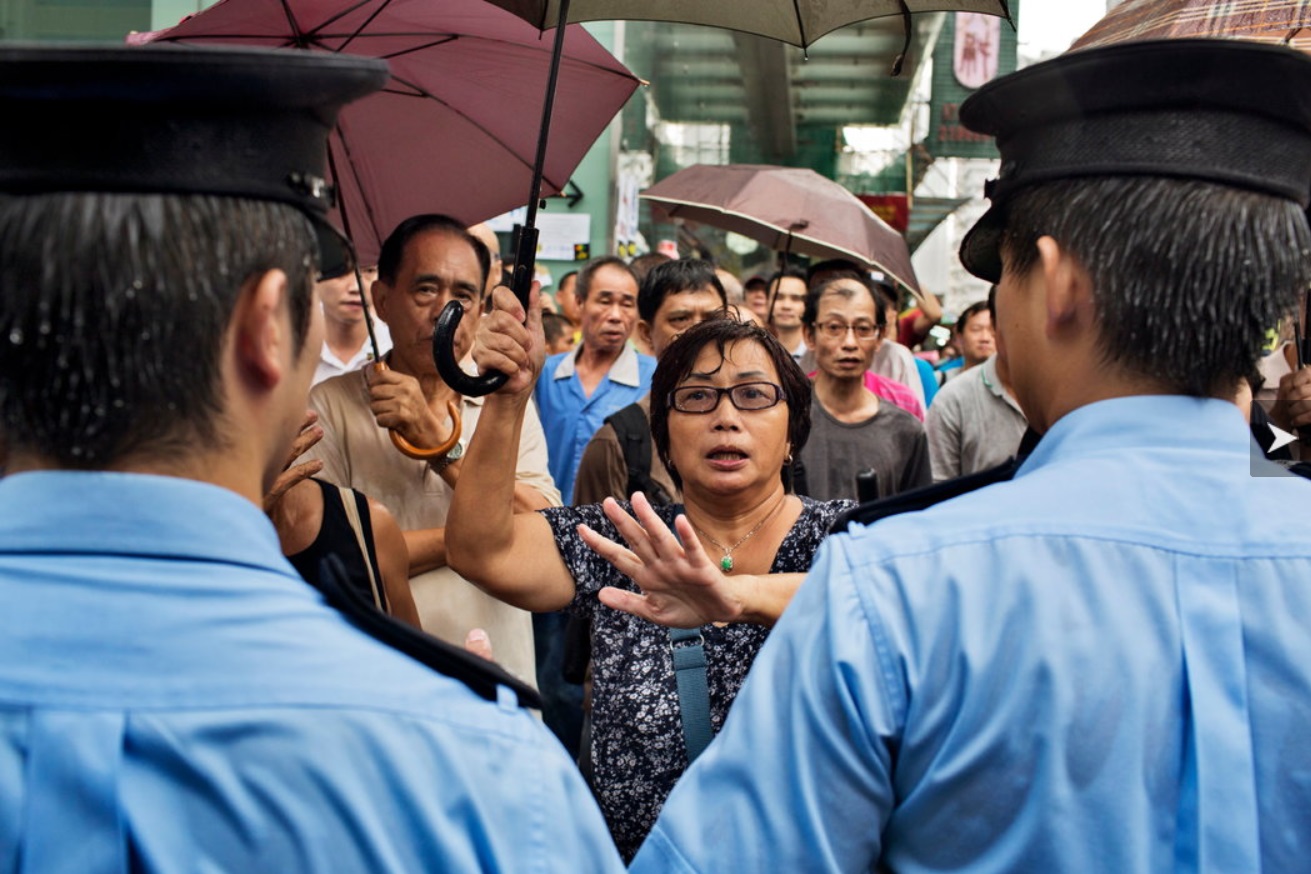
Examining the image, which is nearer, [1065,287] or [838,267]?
[1065,287]

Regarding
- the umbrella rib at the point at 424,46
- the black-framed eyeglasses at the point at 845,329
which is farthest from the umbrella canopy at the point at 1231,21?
the black-framed eyeglasses at the point at 845,329

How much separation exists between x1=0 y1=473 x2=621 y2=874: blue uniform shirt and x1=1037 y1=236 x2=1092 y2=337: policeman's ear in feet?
2.71

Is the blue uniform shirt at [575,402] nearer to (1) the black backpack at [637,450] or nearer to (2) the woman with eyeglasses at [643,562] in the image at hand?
(1) the black backpack at [637,450]

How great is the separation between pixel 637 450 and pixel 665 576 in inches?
72.2

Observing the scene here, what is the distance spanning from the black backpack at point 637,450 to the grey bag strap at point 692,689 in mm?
1185

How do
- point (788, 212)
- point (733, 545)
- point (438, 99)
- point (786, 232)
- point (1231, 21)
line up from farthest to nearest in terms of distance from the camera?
point (788, 212) < point (786, 232) < point (438, 99) < point (733, 545) < point (1231, 21)

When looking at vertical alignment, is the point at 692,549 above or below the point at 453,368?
below

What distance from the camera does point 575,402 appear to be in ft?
18.3

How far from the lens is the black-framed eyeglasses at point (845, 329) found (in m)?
5.04

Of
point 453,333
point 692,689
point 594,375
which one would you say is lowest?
point 692,689

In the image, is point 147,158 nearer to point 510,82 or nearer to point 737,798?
point 737,798

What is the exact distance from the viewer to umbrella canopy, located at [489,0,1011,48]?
321 centimetres

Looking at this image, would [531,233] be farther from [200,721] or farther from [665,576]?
[200,721]

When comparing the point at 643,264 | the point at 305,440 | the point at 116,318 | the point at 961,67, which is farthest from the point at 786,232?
the point at 961,67
